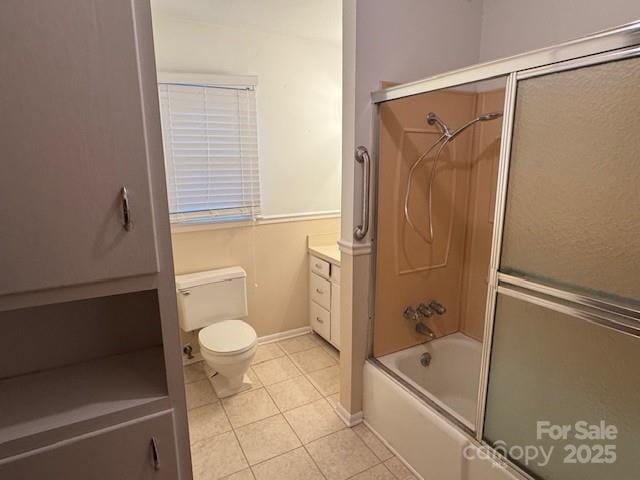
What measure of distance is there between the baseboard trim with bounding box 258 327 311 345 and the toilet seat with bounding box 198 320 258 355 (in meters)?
0.60

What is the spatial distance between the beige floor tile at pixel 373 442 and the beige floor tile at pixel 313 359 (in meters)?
0.66

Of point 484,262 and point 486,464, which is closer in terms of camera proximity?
point 486,464

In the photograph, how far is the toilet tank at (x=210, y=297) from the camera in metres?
2.46

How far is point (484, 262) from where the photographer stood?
2252mm

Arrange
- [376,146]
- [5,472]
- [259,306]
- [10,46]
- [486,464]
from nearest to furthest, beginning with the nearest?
[10,46]
[5,472]
[486,464]
[376,146]
[259,306]

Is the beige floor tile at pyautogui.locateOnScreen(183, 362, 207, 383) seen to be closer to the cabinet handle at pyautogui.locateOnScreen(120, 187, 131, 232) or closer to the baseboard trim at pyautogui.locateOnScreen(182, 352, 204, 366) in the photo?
the baseboard trim at pyautogui.locateOnScreen(182, 352, 204, 366)

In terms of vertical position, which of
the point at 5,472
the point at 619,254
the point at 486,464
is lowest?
the point at 486,464

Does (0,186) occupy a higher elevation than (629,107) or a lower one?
lower

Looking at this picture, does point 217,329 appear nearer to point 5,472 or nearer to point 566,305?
point 5,472

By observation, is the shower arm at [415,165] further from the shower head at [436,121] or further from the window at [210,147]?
the window at [210,147]

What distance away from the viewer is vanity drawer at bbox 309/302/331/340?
289 cm

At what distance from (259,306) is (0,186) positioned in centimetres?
231

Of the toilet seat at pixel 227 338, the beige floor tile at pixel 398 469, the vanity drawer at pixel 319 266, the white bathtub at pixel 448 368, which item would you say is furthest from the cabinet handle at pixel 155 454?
the vanity drawer at pixel 319 266

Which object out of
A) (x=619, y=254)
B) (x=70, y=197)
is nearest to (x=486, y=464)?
(x=619, y=254)
